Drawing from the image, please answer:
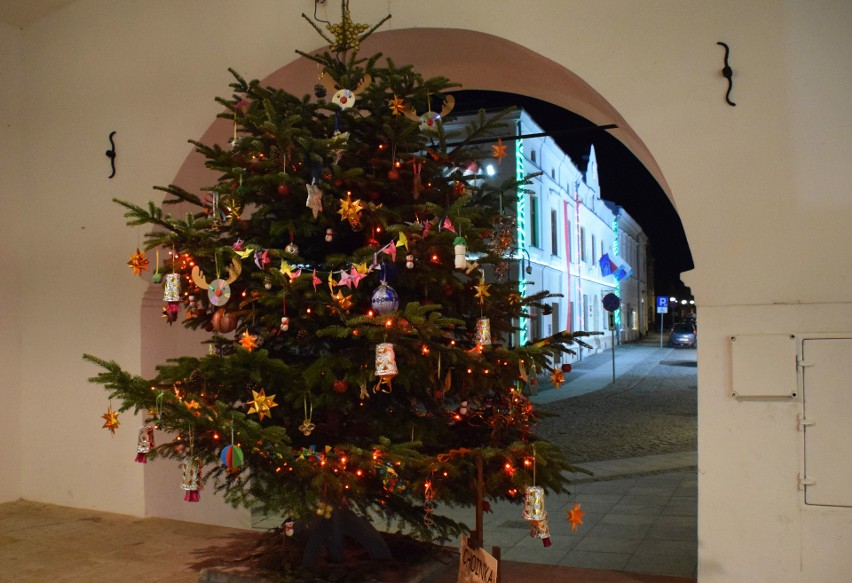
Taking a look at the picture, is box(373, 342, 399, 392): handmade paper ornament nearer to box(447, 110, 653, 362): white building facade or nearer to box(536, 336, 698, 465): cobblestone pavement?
box(536, 336, 698, 465): cobblestone pavement

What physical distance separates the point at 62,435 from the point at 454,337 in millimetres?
4233

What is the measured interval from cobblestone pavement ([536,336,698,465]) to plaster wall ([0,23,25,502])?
4.97 m

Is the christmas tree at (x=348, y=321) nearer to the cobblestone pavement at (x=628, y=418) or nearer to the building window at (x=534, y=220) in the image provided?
the cobblestone pavement at (x=628, y=418)

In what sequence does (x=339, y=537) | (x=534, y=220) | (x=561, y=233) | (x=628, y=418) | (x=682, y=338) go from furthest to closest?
1. (x=682, y=338)
2. (x=561, y=233)
3. (x=534, y=220)
4. (x=628, y=418)
5. (x=339, y=537)

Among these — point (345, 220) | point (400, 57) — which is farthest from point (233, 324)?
point (400, 57)

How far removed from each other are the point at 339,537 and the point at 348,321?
1.63m

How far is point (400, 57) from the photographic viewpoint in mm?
5688

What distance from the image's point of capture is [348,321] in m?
3.85

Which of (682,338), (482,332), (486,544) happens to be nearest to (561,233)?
(682,338)

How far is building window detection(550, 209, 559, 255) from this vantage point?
86.0 feet

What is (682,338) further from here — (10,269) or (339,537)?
(339,537)

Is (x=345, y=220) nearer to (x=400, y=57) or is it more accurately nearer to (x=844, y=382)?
(x=400, y=57)

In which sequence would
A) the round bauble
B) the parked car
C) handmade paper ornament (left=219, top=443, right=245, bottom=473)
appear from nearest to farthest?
handmade paper ornament (left=219, top=443, right=245, bottom=473) → the round bauble → the parked car

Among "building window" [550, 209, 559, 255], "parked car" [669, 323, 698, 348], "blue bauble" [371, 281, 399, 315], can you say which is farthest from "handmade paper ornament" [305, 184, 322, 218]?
"parked car" [669, 323, 698, 348]
